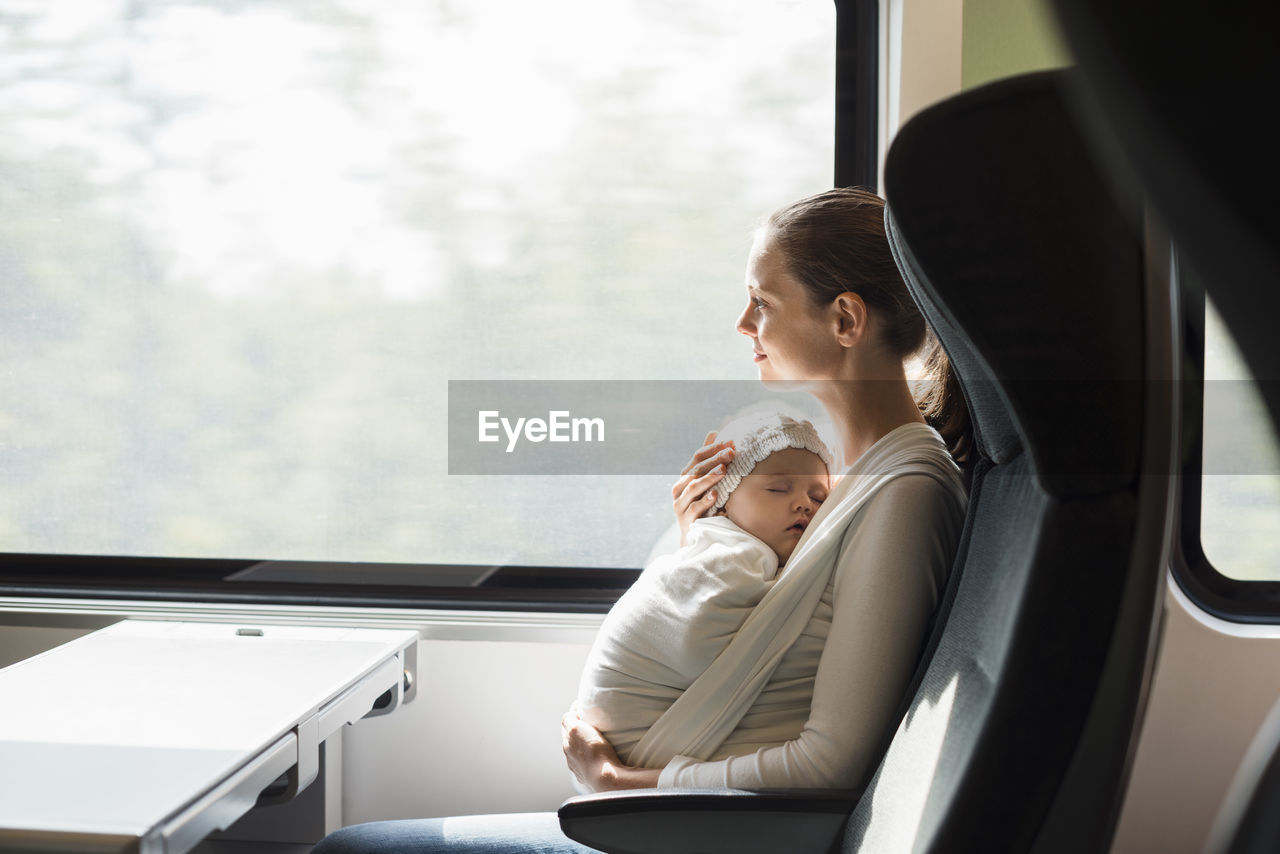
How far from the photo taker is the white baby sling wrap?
1.05 metres

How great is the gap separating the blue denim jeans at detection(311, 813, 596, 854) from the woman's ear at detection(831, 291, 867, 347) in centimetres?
74

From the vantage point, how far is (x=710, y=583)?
113 cm

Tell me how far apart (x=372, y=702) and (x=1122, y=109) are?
160cm

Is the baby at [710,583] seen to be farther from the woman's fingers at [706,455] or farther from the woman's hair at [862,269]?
the woman's hair at [862,269]

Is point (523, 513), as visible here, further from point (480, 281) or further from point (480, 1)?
point (480, 1)

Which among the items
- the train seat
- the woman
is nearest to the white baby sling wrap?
the woman

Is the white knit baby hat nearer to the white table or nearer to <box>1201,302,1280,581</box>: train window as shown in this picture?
the white table

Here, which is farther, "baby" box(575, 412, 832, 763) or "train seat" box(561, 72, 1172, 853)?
"baby" box(575, 412, 832, 763)

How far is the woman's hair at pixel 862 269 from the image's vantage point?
114 centimetres

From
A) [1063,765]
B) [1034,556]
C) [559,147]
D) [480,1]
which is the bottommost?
[1063,765]

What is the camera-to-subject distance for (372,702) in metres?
1.56

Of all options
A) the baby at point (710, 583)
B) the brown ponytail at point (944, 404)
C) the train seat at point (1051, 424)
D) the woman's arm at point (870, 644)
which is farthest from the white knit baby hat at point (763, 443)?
the train seat at point (1051, 424)

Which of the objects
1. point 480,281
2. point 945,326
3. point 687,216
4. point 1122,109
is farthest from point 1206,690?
point 1122,109

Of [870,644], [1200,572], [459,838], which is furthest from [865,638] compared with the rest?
[1200,572]
